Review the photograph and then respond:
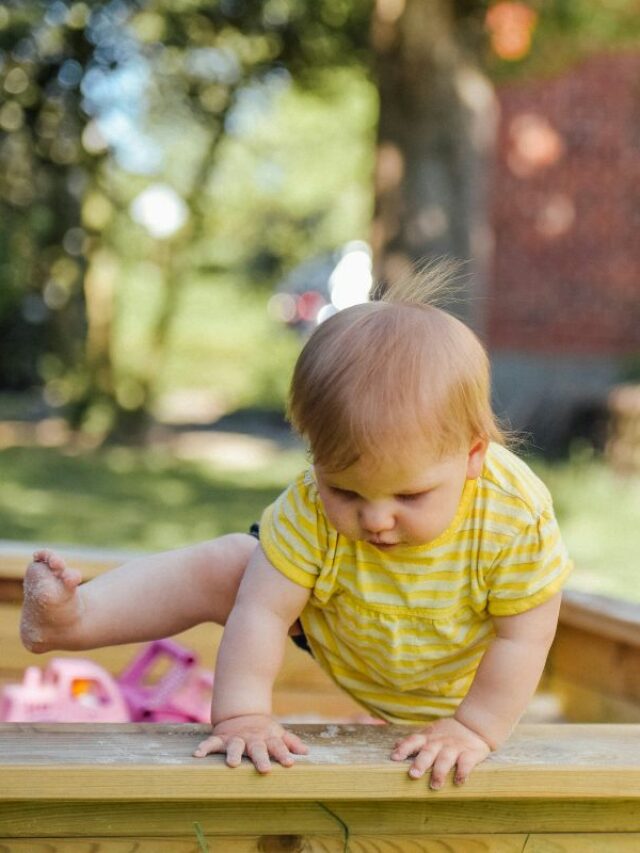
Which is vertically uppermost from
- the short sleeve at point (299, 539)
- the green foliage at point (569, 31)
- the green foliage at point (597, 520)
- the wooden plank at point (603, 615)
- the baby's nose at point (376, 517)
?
the green foliage at point (569, 31)

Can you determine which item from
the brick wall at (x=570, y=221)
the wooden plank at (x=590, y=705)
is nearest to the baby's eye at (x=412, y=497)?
the wooden plank at (x=590, y=705)

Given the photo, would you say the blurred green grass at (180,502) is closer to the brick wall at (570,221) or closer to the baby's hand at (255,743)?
the brick wall at (570,221)

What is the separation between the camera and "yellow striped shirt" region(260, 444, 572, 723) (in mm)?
1839

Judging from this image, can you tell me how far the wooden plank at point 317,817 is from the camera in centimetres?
153

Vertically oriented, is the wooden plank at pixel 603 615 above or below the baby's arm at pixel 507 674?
below

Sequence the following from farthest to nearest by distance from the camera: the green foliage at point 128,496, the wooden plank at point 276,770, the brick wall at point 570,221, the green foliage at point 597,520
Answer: the brick wall at point 570,221, the green foliage at point 128,496, the green foliage at point 597,520, the wooden plank at point 276,770

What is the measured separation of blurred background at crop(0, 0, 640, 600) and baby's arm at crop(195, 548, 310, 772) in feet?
11.3

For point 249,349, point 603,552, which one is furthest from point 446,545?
point 249,349

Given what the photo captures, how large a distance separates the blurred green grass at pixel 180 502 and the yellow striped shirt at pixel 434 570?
9.54 feet

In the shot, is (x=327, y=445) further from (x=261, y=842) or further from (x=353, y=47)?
(x=353, y=47)

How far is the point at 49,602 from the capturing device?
1.93 metres

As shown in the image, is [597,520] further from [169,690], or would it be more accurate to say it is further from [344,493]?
[344,493]

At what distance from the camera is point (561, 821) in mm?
1662

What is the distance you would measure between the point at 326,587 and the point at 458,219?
5.26 metres
